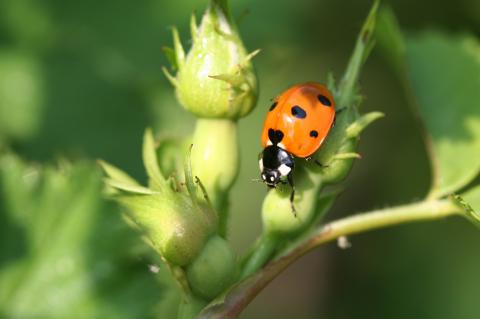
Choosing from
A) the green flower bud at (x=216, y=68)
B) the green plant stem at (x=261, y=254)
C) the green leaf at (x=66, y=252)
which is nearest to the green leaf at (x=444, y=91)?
the green plant stem at (x=261, y=254)

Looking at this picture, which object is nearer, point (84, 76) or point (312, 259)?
point (84, 76)

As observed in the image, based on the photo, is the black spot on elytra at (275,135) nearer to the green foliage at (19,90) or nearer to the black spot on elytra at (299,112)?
the black spot on elytra at (299,112)

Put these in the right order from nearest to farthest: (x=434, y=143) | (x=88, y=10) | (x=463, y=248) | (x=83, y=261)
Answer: (x=83, y=261)
(x=434, y=143)
(x=88, y=10)
(x=463, y=248)

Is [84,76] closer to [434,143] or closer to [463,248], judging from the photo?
[434,143]

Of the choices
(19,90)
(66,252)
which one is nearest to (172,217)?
(66,252)

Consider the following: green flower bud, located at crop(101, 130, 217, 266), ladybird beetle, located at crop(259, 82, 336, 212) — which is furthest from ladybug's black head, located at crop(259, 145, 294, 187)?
green flower bud, located at crop(101, 130, 217, 266)

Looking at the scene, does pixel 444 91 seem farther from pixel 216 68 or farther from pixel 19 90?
pixel 19 90

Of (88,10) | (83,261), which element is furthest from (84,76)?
(83,261)
